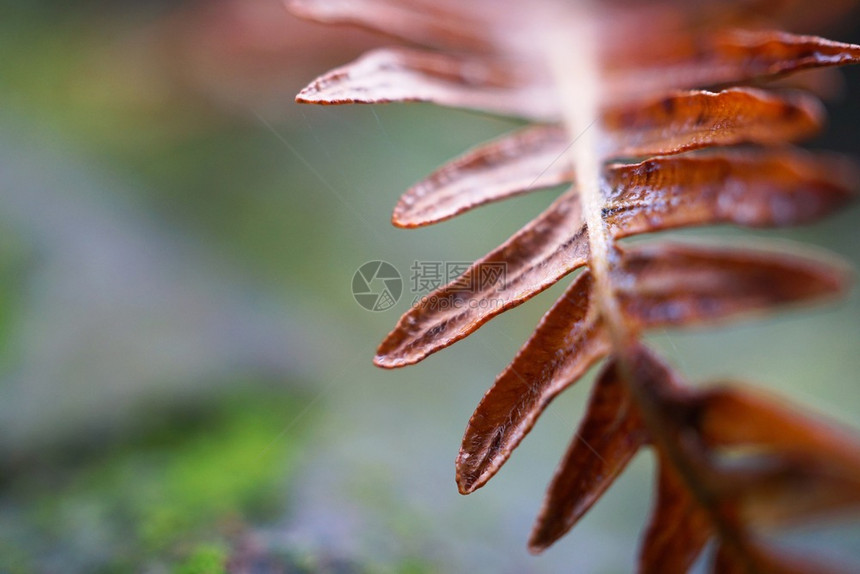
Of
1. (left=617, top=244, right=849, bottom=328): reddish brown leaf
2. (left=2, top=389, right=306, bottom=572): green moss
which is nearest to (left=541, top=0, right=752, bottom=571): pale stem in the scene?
(left=617, top=244, right=849, bottom=328): reddish brown leaf

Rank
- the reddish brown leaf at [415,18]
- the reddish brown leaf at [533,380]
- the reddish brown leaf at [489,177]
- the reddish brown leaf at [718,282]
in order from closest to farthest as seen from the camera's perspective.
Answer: the reddish brown leaf at [533,380]
the reddish brown leaf at [489,177]
the reddish brown leaf at [718,282]
the reddish brown leaf at [415,18]

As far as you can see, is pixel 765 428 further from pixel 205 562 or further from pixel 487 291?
pixel 205 562

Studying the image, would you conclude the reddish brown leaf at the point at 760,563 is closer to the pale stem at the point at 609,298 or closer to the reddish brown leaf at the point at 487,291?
the pale stem at the point at 609,298

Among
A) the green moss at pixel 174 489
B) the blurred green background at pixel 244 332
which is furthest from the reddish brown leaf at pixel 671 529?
the green moss at pixel 174 489

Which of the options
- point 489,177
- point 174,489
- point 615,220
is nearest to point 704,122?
point 615,220

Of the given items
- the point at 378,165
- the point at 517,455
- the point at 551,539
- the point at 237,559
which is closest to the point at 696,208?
the point at 551,539

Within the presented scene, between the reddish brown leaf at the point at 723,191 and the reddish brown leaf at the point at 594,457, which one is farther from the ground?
the reddish brown leaf at the point at 723,191

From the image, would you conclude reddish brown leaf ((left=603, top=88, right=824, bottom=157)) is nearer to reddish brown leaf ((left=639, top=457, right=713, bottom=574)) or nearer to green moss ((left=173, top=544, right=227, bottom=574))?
reddish brown leaf ((left=639, top=457, right=713, bottom=574))

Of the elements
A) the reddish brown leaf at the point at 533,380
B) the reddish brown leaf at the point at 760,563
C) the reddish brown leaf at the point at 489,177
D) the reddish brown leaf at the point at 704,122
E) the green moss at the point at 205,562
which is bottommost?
the green moss at the point at 205,562
